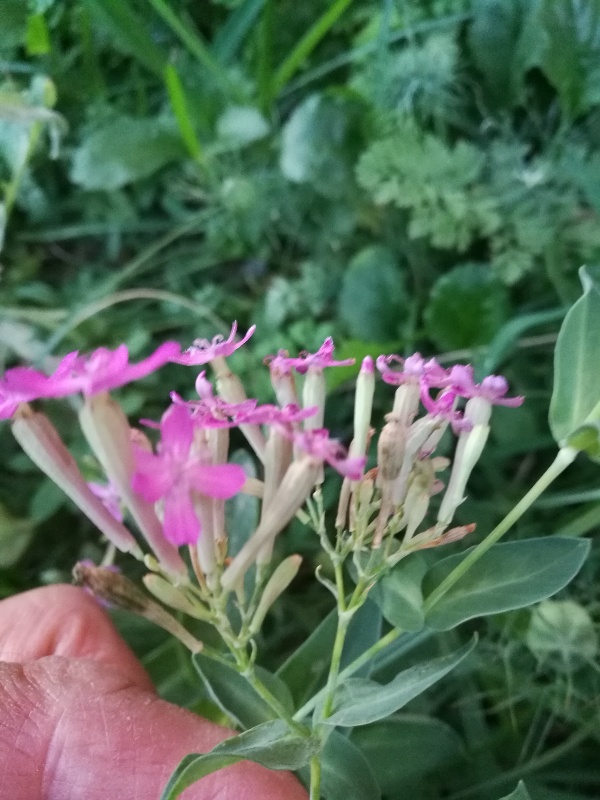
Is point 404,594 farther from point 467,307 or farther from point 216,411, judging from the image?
point 467,307

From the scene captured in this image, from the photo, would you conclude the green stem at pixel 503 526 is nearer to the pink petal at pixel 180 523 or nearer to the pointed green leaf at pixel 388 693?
the pointed green leaf at pixel 388 693

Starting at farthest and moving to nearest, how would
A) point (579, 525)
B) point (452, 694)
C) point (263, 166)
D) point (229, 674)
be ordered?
point (263, 166)
point (452, 694)
point (579, 525)
point (229, 674)

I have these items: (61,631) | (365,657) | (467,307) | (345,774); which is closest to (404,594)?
(365,657)

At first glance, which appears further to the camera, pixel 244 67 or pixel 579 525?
pixel 244 67

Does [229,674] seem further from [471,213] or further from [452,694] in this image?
[471,213]

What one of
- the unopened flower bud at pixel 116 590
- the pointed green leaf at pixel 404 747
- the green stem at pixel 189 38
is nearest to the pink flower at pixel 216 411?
the unopened flower bud at pixel 116 590

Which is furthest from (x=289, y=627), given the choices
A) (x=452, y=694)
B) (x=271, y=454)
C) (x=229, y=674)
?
(x=271, y=454)

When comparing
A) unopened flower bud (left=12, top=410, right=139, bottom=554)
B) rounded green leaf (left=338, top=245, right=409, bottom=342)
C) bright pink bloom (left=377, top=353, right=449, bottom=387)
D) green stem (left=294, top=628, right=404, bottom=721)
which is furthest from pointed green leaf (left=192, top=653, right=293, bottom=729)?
rounded green leaf (left=338, top=245, right=409, bottom=342)
